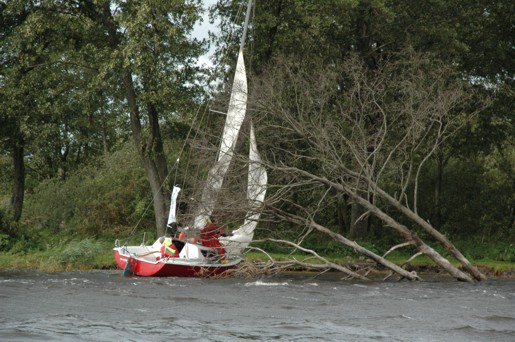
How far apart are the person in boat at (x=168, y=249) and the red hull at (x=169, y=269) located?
0.60 meters

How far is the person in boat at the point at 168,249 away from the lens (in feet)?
96.2

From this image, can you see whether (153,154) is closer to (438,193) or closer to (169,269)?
(169,269)

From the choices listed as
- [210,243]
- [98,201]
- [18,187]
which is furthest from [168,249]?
[18,187]

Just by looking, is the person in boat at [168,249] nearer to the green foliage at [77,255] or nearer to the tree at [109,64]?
the green foliage at [77,255]

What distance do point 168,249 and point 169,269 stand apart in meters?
0.89

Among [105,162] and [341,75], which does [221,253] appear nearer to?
[341,75]

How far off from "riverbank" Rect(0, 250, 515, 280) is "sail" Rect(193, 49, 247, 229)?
3190 mm

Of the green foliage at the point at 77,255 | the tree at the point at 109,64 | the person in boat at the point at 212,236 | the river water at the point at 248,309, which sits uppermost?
the tree at the point at 109,64

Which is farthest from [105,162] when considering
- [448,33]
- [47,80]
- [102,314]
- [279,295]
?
[102,314]

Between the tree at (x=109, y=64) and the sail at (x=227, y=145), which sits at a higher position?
the tree at (x=109, y=64)

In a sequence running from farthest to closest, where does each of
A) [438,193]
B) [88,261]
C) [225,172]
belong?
1. [438,193]
2. [88,261]
3. [225,172]

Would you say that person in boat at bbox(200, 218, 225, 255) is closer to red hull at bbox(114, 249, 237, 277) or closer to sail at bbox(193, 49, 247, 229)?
sail at bbox(193, 49, 247, 229)

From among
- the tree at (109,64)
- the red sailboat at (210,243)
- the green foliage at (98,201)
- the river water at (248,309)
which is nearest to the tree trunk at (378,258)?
the river water at (248,309)

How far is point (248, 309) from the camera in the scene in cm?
2067
